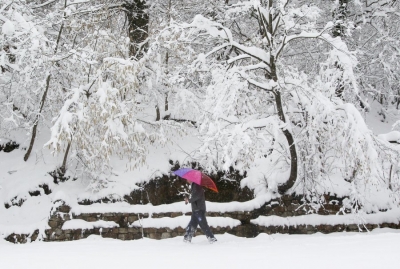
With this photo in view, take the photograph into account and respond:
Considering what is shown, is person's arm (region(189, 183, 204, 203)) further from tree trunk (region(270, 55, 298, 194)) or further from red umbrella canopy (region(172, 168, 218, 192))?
tree trunk (region(270, 55, 298, 194))

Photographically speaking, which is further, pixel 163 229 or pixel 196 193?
pixel 163 229

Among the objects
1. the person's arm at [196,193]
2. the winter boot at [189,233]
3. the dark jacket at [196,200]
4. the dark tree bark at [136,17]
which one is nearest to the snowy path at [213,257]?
the winter boot at [189,233]

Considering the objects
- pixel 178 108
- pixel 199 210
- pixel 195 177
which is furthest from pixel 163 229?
pixel 178 108

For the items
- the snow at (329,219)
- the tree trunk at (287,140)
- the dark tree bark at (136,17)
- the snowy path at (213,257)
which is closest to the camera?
the snowy path at (213,257)

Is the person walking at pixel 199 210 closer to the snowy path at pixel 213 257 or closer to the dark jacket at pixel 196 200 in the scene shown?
the dark jacket at pixel 196 200

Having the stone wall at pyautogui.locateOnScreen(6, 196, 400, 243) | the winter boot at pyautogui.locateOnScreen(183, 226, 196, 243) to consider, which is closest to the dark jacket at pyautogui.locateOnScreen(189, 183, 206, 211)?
the winter boot at pyautogui.locateOnScreen(183, 226, 196, 243)

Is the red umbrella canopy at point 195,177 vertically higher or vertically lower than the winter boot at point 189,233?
higher

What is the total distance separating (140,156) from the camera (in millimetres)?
9070

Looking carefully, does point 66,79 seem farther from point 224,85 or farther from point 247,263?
point 247,263

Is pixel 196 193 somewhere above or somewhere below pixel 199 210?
above

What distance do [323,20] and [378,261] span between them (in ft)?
34.8

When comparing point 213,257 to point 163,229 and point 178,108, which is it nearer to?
point 163,229

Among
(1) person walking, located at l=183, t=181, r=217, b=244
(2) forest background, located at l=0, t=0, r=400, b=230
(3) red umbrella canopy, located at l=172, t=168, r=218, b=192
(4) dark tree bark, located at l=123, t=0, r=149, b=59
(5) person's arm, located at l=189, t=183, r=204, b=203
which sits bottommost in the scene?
(1) person walking, located at l=183, t=181, r=217, b=244

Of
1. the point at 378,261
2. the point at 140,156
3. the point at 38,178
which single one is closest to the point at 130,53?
the point at 140,156
